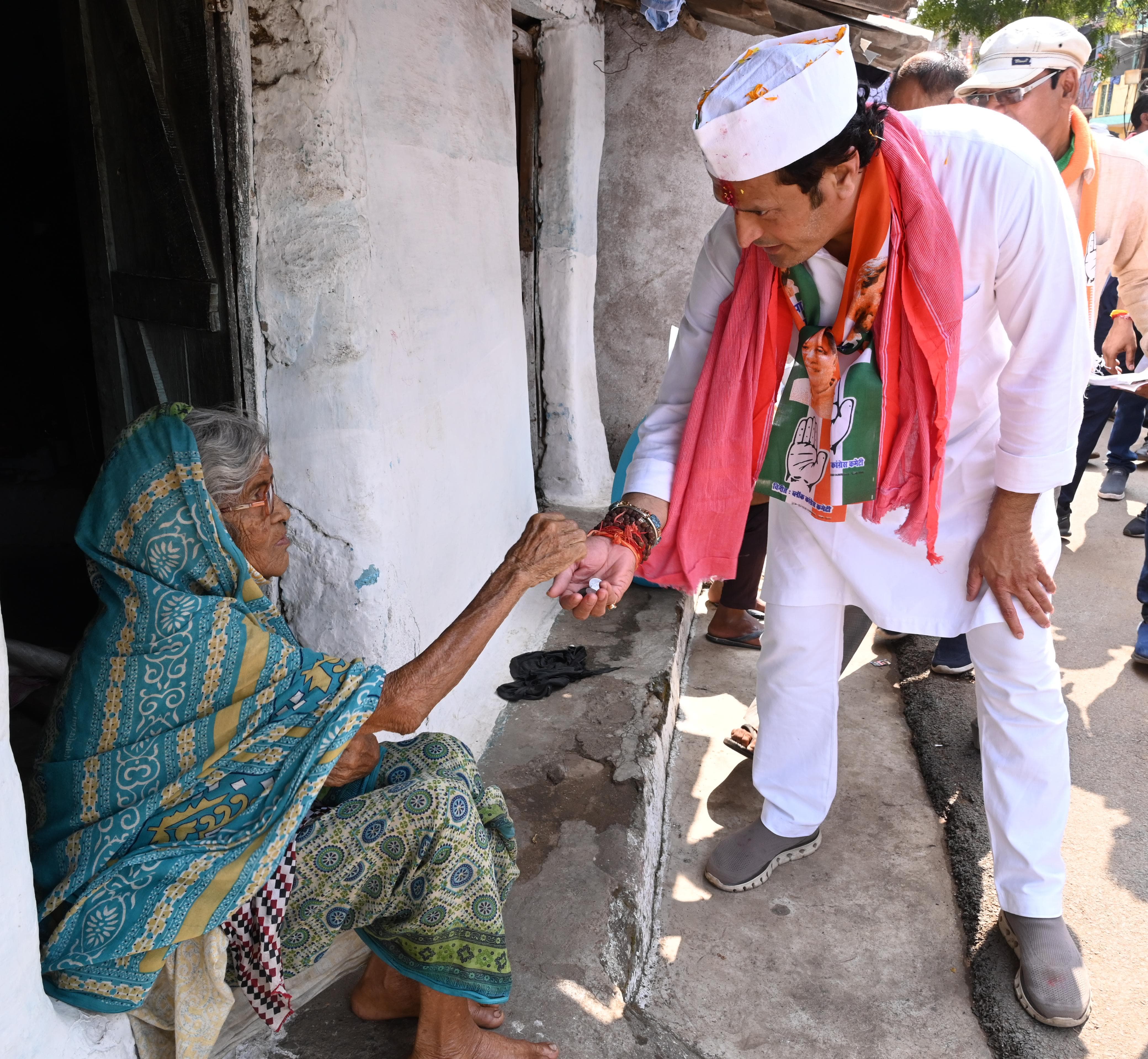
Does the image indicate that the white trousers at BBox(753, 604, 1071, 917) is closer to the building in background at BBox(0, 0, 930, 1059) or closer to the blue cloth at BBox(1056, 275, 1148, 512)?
the building in background at BBox(0, 0, 930, 1059)

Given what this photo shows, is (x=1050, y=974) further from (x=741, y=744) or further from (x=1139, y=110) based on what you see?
(x=1139, y=110)

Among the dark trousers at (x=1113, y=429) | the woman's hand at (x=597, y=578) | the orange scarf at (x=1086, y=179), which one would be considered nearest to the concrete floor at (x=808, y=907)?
the woman's hand at (x=597, y=578)

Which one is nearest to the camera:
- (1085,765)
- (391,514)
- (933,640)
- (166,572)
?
(166,572)

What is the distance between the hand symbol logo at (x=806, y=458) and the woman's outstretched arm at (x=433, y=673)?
657 mm

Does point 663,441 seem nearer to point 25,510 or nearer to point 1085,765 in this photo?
point 1085,765

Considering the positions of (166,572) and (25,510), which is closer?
(166,572)

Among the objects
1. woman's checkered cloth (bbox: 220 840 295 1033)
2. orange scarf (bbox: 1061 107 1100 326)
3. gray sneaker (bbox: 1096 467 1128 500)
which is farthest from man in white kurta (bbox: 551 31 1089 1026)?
gray sneaker (bbox: 1096 467 1128 500)

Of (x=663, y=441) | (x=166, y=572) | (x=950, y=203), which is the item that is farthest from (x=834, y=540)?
(x=166, y=572)

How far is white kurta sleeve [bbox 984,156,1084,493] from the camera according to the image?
1762 millimetres

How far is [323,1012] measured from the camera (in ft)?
6.16

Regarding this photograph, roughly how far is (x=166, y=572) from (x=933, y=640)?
10.8 feet

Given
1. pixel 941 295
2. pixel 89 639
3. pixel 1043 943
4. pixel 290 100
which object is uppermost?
pixel 290 100

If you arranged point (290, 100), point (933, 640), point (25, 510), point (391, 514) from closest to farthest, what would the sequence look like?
point (290, 100) < point (391, 514) < point (933, 640) < point (25, 510)

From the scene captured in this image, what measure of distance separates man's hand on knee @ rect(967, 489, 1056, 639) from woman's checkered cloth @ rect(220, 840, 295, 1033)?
1477 millimetres
